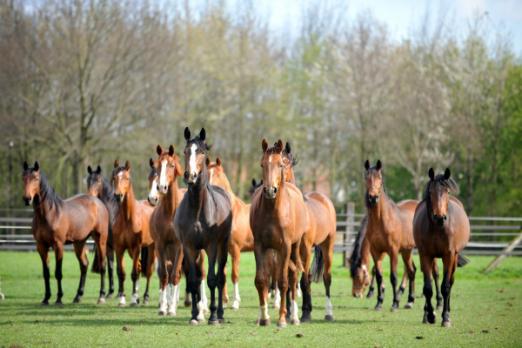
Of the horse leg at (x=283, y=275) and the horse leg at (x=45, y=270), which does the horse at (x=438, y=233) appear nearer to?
the horse leg at (x=283, y=275)

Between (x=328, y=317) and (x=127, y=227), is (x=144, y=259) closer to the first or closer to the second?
(x=127, y=227)

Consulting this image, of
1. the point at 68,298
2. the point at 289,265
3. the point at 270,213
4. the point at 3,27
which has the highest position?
the point at 3,27

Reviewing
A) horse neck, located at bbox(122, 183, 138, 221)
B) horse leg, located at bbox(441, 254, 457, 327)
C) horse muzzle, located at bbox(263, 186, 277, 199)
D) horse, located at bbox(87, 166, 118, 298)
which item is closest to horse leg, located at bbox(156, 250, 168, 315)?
horse neck, located at bbox(122, 183, 138, 221)

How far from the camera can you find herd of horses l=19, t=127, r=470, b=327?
1163 centimetres

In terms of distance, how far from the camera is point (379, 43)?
41.6 metres

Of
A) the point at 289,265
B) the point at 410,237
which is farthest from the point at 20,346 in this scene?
the point at 410,237

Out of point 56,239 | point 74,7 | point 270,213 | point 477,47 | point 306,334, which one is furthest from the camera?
point 477,47

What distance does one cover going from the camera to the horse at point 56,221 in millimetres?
14922

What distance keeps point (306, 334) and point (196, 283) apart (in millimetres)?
2060

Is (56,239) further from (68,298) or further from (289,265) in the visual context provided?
(289,265)

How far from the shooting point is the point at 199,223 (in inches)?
476

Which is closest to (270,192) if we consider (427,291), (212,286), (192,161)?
(192,161)

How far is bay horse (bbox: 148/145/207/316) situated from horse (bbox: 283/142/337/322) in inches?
63.3

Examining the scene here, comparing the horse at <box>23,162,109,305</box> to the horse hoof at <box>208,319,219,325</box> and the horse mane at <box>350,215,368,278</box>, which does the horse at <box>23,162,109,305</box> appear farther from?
the horse mane at <box>350,215,368,278</box>
